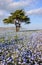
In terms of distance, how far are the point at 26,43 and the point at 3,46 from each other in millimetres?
331

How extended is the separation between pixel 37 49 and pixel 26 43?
0.26 metres

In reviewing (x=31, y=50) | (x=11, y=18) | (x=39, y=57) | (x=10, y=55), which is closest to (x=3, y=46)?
(x=10, y=55)

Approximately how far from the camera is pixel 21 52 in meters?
2.10

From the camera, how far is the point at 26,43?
7.61 ft

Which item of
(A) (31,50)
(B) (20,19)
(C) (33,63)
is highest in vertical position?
(B) (20,19)

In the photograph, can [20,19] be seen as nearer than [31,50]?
No

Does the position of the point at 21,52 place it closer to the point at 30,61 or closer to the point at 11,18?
the point at 30,61

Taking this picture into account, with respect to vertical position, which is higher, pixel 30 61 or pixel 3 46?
pixel 3 46

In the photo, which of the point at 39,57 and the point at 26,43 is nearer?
the point at 39,57

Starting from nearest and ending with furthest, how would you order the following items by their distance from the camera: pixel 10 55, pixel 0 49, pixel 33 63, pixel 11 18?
pixel 33 63 < pixel 10 55 < pixel 0 49 < pixel 11 18

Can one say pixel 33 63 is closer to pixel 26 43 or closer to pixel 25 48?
pixel 25 48

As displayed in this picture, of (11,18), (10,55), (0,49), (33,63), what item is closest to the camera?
(33,63)

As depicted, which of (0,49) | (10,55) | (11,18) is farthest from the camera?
(11,18)

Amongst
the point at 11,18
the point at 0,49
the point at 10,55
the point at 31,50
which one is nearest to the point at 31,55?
the point at 31,50
